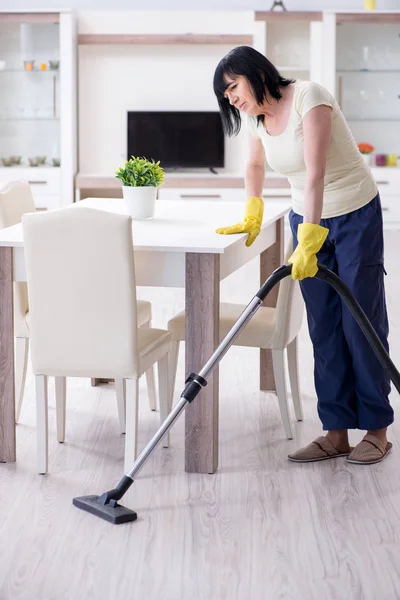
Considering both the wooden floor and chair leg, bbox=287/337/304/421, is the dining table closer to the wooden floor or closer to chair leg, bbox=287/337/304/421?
the wooden floor

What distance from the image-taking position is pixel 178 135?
304 inches

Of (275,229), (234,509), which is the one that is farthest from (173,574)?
(275,229)

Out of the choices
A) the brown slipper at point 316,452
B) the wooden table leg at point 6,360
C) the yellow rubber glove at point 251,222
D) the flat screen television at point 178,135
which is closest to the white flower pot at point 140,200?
the yellow rubber glove at point 251,222

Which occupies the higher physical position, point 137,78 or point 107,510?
point 137,78

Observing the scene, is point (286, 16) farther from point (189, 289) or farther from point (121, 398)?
point (189, 289)

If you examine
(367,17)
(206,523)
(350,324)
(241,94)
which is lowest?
(206,523)

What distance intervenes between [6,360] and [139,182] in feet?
2.58

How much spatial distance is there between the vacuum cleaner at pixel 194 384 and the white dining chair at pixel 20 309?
68 centimetres

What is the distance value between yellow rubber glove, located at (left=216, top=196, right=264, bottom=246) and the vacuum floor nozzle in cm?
90

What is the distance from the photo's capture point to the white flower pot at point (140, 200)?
10.2 ft

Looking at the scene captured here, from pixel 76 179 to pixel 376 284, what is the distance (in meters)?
5.18

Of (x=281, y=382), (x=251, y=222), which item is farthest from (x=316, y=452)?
(x=251, y=222)

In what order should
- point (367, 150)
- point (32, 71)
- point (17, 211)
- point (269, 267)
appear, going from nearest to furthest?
point (17, 211) < point (269, 267) < point (32, 71) < point (367, 150)

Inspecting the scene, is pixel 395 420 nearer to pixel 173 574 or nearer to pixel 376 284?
pixel 376 284
